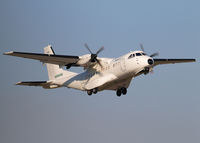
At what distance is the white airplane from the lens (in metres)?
30.0

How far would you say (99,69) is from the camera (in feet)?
106

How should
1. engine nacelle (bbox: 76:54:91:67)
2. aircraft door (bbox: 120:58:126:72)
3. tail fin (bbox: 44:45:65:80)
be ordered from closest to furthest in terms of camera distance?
aircraft door (bbox: 120:58:126:72), engine nacelle (bbox: 76:54:91:67), tail fin (bbox: 44:45:65:80)

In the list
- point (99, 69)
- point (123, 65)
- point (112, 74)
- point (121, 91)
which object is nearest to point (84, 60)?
point (99, 69)

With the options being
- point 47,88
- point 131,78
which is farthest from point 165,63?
point 47,88

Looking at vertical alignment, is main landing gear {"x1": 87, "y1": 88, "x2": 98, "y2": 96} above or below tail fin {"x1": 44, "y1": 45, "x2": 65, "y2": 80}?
below

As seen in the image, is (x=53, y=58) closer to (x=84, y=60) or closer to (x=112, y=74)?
(x=84, y=60)

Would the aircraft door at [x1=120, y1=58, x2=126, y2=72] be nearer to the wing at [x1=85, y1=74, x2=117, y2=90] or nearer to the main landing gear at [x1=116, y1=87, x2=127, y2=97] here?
the wing at [x1=85, y1=74, x2=117, y2=90]

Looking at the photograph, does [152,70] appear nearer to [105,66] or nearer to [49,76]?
[105,66]

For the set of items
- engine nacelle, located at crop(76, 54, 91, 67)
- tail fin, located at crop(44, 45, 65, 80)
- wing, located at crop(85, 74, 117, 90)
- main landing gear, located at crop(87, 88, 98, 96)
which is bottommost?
main landing gear, located at crop(87, 88, 98, 96)

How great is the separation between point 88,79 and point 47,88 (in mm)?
4306

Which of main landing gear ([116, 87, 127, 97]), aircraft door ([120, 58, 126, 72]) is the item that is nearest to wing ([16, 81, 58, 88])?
main landing gear ([116, 87, 127, 97])

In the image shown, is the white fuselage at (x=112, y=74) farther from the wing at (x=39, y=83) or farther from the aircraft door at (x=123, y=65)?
the wing at (x=39, y=83)

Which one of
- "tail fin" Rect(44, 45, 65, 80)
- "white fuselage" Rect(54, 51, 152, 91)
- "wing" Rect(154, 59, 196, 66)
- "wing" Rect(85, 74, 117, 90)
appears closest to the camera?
"white fuselage" Rect(54, 51, 152, 91)

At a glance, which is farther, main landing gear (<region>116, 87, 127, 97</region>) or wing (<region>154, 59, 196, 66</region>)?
wing (<region>154, 59, 196, 66</region>)
